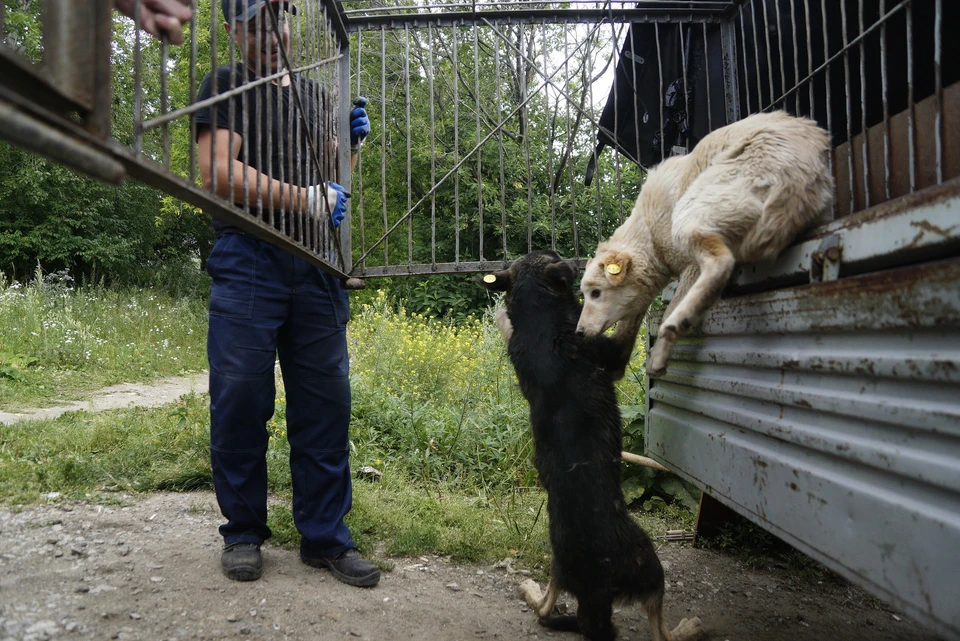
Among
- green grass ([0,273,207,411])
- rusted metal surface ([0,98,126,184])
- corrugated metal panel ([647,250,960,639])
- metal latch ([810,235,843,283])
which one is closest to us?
rusted metal surface ([0,98,126,184])

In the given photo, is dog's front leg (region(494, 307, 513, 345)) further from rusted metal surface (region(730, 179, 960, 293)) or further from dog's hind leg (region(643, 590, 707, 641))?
rusted metal surface (region(730, 179, 960, 293))

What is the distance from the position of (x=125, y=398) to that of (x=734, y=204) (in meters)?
6.96

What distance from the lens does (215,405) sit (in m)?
2.94

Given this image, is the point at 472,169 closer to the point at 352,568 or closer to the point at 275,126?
the point at 275,126

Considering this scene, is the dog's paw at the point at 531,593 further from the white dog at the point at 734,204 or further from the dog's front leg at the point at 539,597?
the white dog at the point at 734,204

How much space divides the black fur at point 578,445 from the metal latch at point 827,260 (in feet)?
3.73

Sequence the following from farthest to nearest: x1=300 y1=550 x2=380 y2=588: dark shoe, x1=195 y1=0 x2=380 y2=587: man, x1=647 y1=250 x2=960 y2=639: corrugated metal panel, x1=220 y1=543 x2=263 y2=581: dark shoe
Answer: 1. x1=300 y1=550 x2=380 y2=588: dark shoe
2. x1=220 y1=543 x2=263 y2=581: dark shoe
3. x1=195 y1=0 x2=380 y2=587: man
4. x1=647 y1=250 x2=960 y2=639: corrugated metal panel

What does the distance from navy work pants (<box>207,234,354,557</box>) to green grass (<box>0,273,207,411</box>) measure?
15.3 feet

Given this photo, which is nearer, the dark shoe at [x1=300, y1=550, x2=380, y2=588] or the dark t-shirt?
the dark t-shirt

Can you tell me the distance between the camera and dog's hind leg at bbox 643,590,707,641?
8.57 ft

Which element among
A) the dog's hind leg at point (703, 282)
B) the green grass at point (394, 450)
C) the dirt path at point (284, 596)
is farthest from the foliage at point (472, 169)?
the dog's hind leg at point (703, 282)

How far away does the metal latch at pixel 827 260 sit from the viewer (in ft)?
5.93

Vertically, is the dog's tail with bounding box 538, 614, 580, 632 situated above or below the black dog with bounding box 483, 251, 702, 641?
below

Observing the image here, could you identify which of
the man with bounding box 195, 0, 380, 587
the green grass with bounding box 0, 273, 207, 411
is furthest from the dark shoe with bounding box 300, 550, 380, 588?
the green grass with bounding box 0, 273, 207, 411
